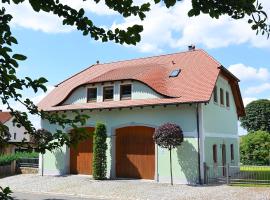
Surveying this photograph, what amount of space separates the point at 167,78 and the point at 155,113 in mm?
2648

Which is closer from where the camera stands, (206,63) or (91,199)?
(91,199)

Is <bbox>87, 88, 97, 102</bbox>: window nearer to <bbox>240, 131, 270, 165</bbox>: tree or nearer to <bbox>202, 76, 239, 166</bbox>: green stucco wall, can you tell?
<bbox>202, 76, 239, 166</bbox>: green stucco wall

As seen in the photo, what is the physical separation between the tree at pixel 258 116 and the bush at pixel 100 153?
31.0 m

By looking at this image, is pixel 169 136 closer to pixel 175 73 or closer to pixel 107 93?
pixel 175 73

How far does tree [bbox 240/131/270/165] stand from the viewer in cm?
3219

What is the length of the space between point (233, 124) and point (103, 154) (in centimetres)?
1044

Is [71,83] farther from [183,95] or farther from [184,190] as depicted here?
[184,190]

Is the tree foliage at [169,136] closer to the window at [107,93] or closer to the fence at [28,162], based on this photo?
the window at [107,93]

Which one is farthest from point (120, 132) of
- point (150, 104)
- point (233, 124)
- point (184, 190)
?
point (233, 124)

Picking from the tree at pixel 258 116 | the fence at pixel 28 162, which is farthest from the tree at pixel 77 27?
the tree at pixel 258 116

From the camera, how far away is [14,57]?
257cm

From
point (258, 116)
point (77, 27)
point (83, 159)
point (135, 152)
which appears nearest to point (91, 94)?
point (83, 159)

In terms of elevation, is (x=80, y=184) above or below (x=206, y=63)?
below

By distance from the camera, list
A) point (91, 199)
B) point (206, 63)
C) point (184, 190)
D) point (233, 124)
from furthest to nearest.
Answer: point (233, 124) < point (206, 63) < point (184, 190) < point (91, 199)
